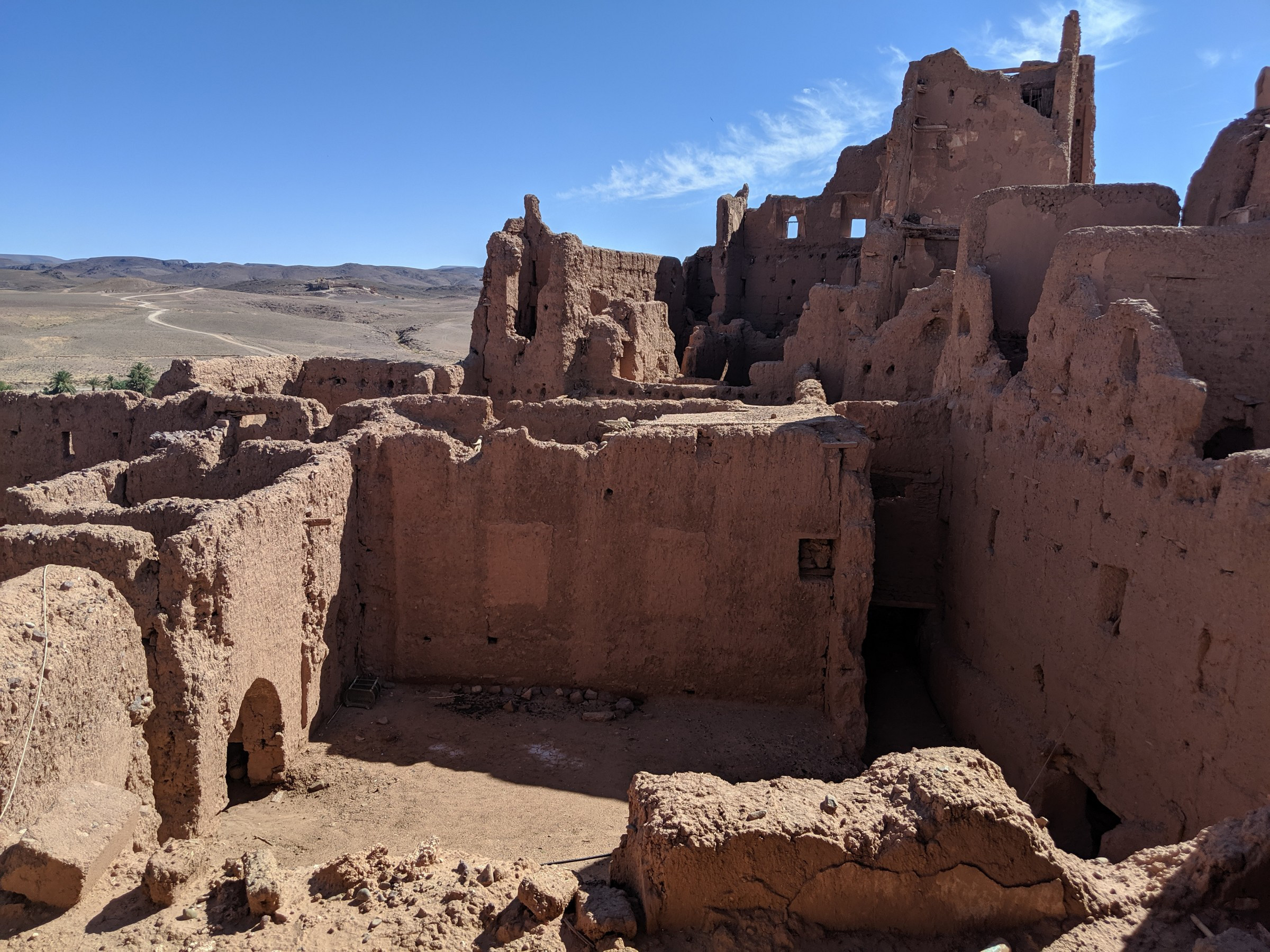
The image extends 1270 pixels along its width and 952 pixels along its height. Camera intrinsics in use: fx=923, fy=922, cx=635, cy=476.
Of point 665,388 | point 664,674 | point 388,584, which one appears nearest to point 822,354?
point 665,388

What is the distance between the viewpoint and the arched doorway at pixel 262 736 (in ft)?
27.9

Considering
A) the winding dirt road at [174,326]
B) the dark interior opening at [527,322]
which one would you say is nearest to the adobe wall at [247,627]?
the dark interior opening at [527,322]

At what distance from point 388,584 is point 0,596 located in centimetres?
476

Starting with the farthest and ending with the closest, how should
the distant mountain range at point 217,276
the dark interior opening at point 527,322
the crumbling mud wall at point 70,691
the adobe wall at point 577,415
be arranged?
the distant mountain range at point 217,276
the dark interior opening at point 527,322
the adobe wall at point 577,415
the crumbling mud wall at point 70,691

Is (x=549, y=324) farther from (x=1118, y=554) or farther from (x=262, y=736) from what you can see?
(x=1118, y=554)

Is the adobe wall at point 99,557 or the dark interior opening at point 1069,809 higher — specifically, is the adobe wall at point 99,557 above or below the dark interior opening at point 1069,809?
above

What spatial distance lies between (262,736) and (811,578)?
5.65m

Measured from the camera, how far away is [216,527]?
24.1ft

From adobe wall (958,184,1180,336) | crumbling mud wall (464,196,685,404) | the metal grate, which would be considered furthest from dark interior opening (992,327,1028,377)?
the metal grate

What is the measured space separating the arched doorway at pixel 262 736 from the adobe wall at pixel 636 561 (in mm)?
2011

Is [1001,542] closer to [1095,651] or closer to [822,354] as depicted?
[1095,651]

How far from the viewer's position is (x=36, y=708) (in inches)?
213

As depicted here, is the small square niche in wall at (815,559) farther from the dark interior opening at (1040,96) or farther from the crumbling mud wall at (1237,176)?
the dark interior opening at (1040,96)

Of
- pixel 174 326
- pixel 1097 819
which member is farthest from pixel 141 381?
pixel 174 326
